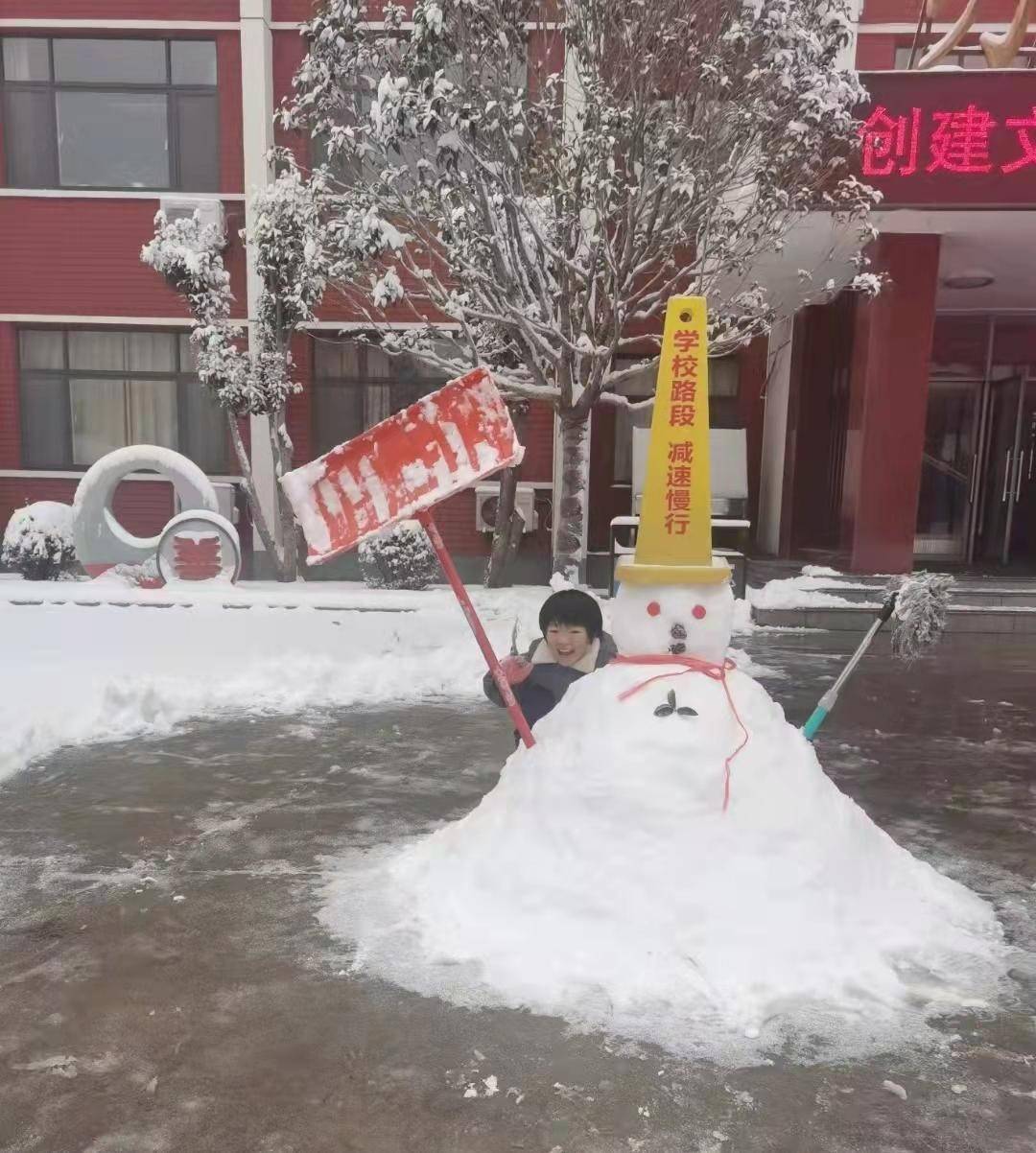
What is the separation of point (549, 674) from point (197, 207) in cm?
998

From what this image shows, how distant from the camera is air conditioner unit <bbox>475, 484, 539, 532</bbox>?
12.0 m

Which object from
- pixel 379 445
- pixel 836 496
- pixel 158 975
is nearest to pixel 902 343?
pixel 836 496

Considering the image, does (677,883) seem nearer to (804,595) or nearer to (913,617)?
(913,617)

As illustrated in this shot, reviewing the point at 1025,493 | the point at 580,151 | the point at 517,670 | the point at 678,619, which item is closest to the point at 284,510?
the point at 580,151

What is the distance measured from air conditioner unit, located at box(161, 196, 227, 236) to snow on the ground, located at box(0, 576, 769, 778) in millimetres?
5297

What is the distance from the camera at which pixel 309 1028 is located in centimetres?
267

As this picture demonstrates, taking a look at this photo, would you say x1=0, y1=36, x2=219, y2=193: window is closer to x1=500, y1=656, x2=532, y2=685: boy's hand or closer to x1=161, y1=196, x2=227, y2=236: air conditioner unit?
x1=161, y1=196, x2=227, y2=236: air conditioner unit

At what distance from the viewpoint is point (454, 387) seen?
322cm

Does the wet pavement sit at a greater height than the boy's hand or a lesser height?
lesser

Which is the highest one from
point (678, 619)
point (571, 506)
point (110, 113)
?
point (110, 113)

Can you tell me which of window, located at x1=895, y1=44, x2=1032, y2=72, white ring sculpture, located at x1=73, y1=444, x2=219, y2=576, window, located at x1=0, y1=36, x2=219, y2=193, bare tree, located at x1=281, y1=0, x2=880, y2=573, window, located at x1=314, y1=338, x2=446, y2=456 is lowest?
white ring sculpture, located at x1=73, y1=444, x2=219, y2=576

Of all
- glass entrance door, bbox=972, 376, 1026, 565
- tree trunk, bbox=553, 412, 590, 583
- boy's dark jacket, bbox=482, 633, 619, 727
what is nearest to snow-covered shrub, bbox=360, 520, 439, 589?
tree trunk, bbox=553, 412, 590, 583

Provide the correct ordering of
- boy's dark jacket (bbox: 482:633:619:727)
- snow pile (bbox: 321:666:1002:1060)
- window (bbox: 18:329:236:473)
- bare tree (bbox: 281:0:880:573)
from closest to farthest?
1. snow pile (bbox: 321:666:1002:1060)
2. boy's dark jacket (bbox: 482:633:619:727)
3. bare tree (bbox: 281:0:880:573)
4. window (bbox: 18:329:236:473)

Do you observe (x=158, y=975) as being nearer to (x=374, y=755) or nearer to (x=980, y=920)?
(x=374, y=755)
